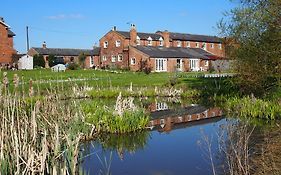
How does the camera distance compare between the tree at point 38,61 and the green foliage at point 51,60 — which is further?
the green foliage at point 51,60

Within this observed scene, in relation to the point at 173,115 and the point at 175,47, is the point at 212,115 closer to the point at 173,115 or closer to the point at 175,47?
the point at 173,115

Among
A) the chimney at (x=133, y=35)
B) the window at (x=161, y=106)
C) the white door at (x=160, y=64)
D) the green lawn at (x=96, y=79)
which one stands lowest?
the window at (x=161, y=106)

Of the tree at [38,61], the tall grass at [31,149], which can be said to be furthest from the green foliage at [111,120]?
the tree at [38,61]

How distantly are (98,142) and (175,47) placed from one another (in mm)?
55674

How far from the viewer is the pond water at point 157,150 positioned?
10273 mm

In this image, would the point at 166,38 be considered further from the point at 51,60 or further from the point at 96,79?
the point at 96,79

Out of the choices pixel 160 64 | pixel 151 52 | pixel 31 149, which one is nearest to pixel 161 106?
pixel 31 149

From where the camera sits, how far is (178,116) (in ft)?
65.7

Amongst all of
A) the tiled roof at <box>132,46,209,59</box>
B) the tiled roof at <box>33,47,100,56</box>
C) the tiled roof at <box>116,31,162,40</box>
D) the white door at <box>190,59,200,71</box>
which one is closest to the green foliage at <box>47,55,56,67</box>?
the tiled roof at <box>33,47,100,56</box>

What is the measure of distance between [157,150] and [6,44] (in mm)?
50372

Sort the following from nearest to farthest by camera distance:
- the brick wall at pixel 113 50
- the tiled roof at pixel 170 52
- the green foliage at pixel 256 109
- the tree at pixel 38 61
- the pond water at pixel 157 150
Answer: the pond water at pixel 157 150, the green foliage at pixel 256 109, the tiled roof at pixel 170 52, the tree at pixel 38 61, the brick wall at pixel 113 50

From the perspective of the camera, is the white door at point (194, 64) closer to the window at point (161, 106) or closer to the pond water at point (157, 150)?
the window at point (161, 106)

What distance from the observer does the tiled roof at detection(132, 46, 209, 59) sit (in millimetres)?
57625

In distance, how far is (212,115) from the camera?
20031mm
